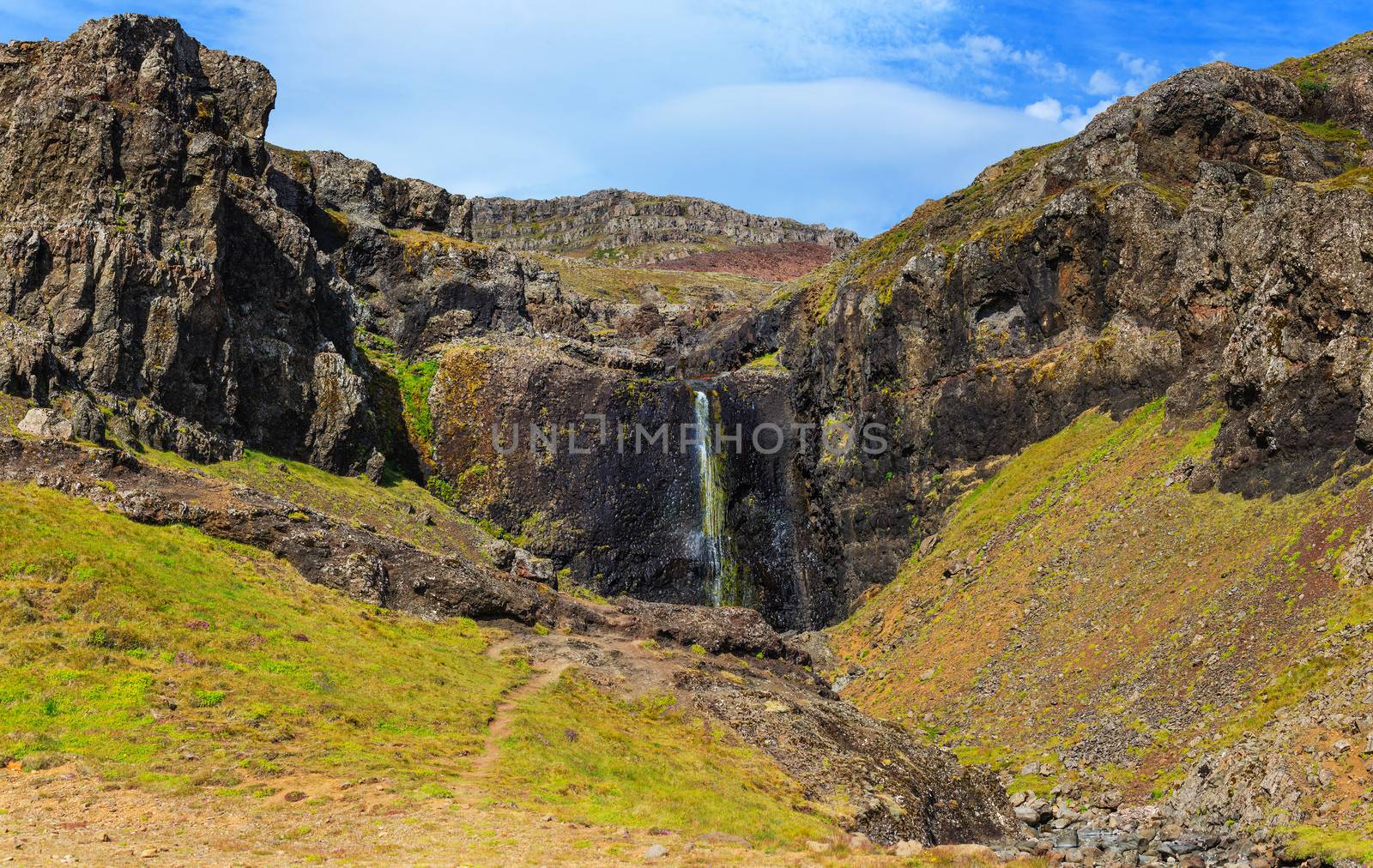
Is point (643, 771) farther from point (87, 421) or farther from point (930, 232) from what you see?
point (930, 232)

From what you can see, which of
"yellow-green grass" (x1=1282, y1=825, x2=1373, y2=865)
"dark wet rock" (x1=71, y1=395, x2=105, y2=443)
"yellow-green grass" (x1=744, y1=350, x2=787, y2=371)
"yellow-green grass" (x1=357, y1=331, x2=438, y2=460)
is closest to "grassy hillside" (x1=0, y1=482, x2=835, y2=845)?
"yellow-green grass" (x1=1282, y1=825, x2=1373, y2=865)

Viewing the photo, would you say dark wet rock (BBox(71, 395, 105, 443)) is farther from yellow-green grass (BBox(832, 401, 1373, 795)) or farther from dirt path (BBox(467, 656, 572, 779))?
yellow-green grass (BBox(832, 401, 1373, 795))

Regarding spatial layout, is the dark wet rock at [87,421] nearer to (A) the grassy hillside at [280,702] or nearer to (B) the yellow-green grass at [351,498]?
(B) the yellow-green grass at [351,498]

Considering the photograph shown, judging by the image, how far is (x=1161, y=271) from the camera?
63.6 meters

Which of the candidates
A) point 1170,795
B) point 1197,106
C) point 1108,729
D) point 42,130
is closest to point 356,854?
point 1170,795

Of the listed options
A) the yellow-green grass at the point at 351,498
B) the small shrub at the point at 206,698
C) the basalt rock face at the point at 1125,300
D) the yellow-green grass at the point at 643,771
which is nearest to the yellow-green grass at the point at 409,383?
the yellow-green grass at the point at 351,498

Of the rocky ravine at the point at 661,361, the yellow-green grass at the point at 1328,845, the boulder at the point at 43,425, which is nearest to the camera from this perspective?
the yellow-green grass at the point at 1328,845

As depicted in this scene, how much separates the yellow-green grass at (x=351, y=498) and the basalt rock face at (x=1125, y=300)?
29.3 m

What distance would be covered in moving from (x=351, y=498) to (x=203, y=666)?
3667cm

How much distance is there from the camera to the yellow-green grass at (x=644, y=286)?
171500 mm

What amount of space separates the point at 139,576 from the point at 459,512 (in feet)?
150

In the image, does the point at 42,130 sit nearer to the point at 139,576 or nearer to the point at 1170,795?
the point at 139,576

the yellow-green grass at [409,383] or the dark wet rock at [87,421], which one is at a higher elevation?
the yellow-green grass at [409,383]

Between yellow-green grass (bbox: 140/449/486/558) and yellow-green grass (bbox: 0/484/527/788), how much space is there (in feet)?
65.9
